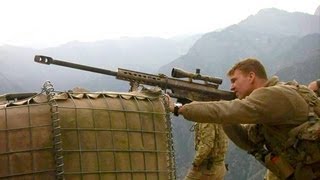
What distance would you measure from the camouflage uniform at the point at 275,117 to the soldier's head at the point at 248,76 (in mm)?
85

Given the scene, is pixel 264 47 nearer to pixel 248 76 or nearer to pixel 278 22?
pixel 278 22

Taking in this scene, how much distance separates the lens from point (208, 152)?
7359 mm

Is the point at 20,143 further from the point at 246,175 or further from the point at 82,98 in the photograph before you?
the point at 246,175

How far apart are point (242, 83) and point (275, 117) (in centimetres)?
52

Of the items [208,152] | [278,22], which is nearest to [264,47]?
[278,22]

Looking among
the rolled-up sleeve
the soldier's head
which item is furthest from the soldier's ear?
the rolled-up sleeve

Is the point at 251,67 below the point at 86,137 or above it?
above

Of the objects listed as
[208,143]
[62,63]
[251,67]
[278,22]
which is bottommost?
[208,143]

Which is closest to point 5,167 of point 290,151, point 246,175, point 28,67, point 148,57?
point 290,151

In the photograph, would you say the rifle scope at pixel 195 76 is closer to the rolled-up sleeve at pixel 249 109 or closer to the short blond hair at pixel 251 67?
the short blond hair at pixel 251 67

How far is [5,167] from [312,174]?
7.89 ft

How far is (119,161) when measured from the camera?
3.53m

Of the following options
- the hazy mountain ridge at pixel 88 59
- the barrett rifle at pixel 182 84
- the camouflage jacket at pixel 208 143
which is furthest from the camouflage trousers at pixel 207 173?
the hazy mountain ridge at pixel 88 59

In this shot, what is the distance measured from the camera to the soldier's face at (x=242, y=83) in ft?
13.8
